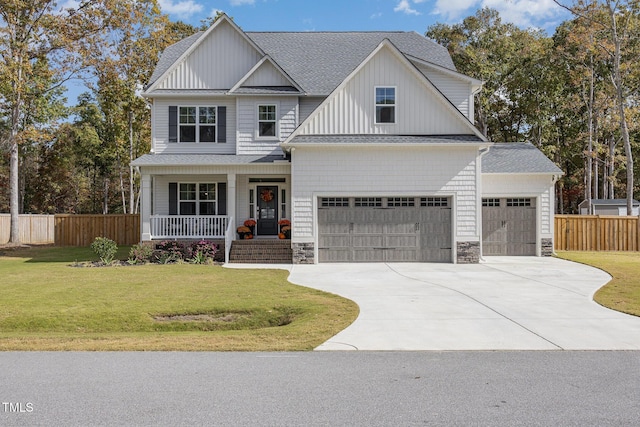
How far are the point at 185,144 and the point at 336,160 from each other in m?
6.79

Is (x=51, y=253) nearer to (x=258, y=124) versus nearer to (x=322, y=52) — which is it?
(x=258, y=124)

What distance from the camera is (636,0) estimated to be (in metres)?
25.8

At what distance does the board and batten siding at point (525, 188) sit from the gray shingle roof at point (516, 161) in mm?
260

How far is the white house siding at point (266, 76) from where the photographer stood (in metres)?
20.8

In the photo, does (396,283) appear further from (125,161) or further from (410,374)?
(125,161)

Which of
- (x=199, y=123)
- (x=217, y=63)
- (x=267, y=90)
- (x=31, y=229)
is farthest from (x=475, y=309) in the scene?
(x=31, y=229)

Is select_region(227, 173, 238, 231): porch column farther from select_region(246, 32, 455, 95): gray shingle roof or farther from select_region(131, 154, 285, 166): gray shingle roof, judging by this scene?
select_region(246, 32, 455, 95): gray shingle roof

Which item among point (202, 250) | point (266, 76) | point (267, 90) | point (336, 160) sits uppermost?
point (266, 76)

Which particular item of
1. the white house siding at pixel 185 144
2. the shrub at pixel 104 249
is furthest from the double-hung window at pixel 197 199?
the shrub at pixel 104 249

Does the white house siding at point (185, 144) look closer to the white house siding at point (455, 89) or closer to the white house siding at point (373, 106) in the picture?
the white house siding at point (373, 106)

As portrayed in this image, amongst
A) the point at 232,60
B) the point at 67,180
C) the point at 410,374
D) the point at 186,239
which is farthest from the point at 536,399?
the point at 67,180

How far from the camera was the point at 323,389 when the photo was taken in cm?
545

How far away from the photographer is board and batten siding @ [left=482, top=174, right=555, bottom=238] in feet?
67.5

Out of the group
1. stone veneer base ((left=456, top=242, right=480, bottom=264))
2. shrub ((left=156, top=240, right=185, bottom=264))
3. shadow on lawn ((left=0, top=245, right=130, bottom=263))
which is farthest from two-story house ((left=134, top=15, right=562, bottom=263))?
shadow on lawn ((left=0, top=245, right=130, bottom=263))
